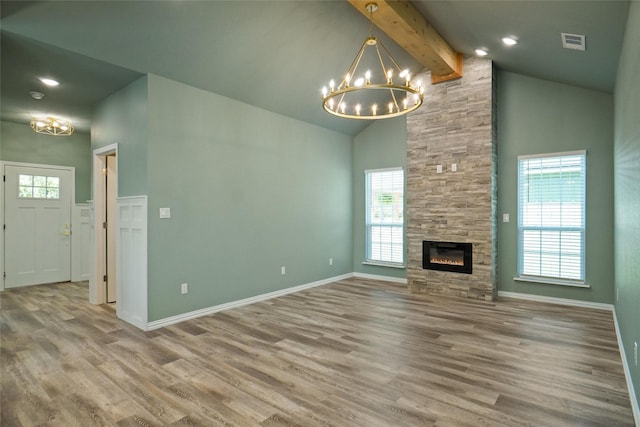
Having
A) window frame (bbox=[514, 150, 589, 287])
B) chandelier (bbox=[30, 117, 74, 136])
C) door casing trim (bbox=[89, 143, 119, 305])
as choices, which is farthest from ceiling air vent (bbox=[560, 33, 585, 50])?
chandelier (bbox=[30, 117, 74, 136])

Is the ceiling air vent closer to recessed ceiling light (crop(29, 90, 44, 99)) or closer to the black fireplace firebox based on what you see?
the black fireplace firebox

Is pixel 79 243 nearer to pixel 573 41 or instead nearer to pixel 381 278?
pixel 381 278

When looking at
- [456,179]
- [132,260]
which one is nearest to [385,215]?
[456,179]

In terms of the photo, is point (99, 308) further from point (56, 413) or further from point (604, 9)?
point (604, 9)

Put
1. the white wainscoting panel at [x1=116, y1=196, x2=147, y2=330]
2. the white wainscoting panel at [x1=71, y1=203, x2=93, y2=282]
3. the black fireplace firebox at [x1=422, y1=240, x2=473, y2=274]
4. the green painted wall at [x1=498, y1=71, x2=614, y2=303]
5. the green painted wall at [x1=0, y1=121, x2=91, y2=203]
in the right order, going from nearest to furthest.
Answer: the white wainscoting panel at [x1=116, y1=196, x2=147, y2=330] < the green painted wall at [x1=498, y1=71, x2=614, y2=303] < the black fireplace firebox at [x1=422, y1=240, x2=473, y2=274] < the green painted wall at [x1=0, y1=121, x2=91, y2=203] < the white wainscoting panel at [x1=71, y1=203, x2=93, y2=282]

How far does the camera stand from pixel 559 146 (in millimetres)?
5289

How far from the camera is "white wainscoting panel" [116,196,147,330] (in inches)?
168

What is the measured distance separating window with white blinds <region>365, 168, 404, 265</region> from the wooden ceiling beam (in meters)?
2.14

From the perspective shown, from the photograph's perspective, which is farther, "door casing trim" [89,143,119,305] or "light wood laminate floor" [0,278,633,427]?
"door casing trim" [89,143,119,305]

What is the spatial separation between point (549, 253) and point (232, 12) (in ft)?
17.8

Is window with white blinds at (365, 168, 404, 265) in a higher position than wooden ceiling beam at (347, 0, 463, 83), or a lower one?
lower

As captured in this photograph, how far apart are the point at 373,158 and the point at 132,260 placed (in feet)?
15.9

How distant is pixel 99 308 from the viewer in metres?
5.17

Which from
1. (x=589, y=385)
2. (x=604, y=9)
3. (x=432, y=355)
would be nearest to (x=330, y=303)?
(x=432, y=355)
